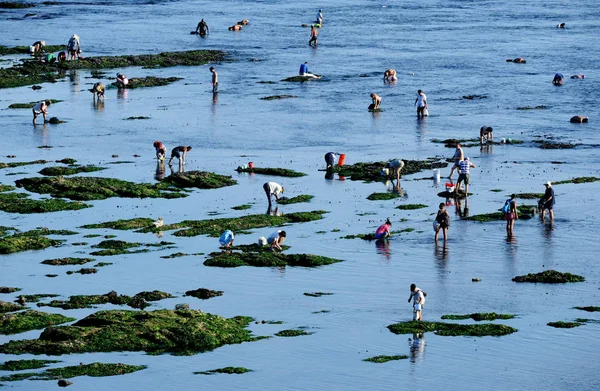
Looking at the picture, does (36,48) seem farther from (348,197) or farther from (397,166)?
(348,197)

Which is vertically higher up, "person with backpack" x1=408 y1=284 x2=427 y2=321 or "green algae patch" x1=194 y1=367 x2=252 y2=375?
"person with backpack" x1=408 y1=284 x2=427 y2=321

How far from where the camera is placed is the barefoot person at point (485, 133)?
225 feet

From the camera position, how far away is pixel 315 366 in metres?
33.8

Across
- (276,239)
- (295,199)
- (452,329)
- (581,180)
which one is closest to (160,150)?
(295,199)

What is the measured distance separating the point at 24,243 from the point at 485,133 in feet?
102

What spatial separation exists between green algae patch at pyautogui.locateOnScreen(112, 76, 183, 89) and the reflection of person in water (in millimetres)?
59633

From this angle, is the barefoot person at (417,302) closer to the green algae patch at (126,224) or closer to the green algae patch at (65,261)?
the green algae patch at (65,261)

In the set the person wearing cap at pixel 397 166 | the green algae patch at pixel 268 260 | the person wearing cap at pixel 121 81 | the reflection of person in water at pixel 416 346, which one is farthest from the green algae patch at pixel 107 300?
the person wearing cap at pixel 121 81

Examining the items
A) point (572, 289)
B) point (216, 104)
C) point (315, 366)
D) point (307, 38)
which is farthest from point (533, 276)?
point (307, 38)

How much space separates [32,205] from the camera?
53562mm

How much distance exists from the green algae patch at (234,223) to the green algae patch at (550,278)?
12.0 meters

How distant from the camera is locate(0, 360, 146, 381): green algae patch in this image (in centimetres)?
3259

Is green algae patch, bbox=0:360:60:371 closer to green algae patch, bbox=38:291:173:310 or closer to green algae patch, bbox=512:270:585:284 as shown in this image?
green algae patch, bbox=38:291:173:310

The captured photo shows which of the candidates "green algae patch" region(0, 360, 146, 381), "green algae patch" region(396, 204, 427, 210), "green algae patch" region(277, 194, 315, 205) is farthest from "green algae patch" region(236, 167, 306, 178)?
"green algae patch" region(0, 360, 146, 381)
